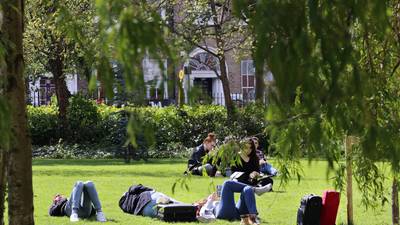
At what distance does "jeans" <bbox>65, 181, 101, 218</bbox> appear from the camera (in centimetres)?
1218

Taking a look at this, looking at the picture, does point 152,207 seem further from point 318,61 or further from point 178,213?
point 318,61

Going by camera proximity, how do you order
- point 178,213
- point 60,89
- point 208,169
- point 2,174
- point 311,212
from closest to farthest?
point 2,174 → point 311,212 → point 178,213 → point 208,169 → point 60,89

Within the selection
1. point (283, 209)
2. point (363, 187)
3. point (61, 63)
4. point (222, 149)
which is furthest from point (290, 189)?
point (61, 63)

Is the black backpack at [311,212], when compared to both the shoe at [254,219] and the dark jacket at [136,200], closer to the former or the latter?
the shoe at [254,219]

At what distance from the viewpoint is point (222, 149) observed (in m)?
6.46

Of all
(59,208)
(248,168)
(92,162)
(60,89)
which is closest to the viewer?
(59,208)

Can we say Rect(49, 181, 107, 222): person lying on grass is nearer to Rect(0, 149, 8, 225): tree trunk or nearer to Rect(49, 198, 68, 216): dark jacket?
Rect(49, 198, 68, 216): dark jacket

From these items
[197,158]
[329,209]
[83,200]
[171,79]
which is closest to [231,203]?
[329,209]

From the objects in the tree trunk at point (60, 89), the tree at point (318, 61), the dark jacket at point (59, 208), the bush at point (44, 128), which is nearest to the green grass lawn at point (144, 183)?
the dark jacket at point (59, 208)

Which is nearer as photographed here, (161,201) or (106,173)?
(161,201)

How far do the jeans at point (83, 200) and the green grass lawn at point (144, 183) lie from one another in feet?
0.81

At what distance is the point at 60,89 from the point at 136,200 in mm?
19074

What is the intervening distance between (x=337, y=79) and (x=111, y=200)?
1186 cm

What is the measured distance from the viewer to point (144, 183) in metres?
17.9
